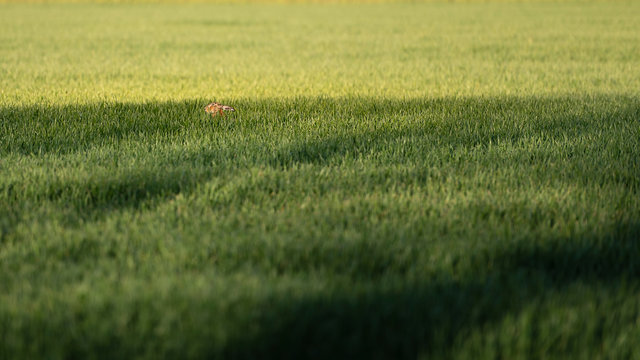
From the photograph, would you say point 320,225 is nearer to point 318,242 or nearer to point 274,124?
point 318,242

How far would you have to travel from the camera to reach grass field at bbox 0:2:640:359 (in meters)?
1.68

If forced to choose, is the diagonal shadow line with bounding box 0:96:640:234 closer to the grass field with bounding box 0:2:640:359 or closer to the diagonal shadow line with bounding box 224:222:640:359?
the grass field with bounding box 0:2:640:359

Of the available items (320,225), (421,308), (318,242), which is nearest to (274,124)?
(320,225)

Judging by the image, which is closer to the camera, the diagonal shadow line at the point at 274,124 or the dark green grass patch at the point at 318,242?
the dark green grass patch at the point at 318,242

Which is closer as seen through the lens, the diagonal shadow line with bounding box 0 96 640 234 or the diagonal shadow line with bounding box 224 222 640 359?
the diagonal shadow line with bounding box 224 222 640 359

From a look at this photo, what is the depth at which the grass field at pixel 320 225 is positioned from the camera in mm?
1683

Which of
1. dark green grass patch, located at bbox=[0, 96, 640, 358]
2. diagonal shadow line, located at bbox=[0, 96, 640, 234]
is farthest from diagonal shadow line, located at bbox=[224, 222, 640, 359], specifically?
diagonal shadow line, located at bbox=[0, 96, 640, 234]

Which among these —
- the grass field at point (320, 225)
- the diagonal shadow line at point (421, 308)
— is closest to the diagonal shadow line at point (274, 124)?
the grass field at point (320, 225)

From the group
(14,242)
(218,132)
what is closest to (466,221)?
(14,242)

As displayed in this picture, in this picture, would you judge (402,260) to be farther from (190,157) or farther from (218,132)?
(218,132)

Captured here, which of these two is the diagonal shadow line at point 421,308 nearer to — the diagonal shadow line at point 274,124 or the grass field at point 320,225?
the grass field at point 320,225

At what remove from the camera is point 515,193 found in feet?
9.57

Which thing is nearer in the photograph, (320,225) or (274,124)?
(320,225)

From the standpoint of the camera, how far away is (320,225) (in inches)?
97.6
